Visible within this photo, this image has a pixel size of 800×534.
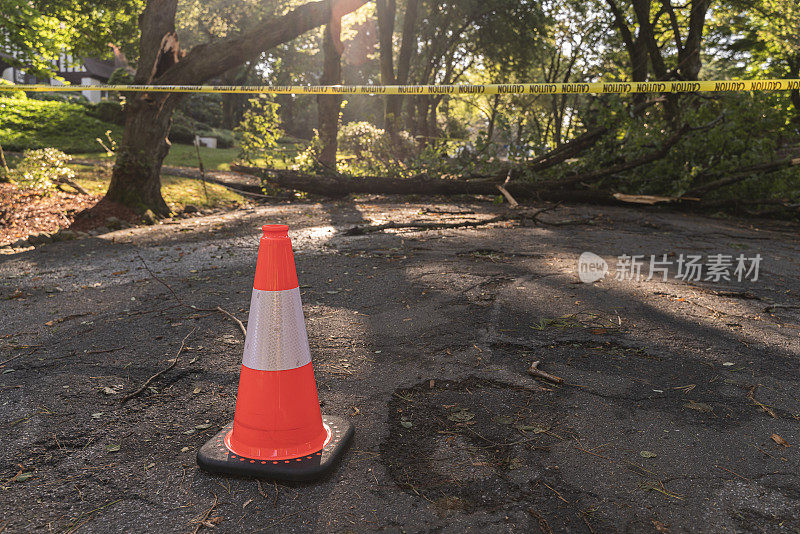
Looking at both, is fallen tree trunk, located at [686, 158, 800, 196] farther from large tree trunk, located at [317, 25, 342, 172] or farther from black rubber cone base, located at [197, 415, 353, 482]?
black rubber cone base, located at [197, 415, 353, 482]

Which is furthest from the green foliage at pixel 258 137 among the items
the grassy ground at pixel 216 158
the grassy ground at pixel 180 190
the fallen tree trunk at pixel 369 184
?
the fallen tree trunk at pixel 369 184

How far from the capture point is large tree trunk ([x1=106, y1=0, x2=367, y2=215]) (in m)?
8.47

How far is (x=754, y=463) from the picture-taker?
2.26 meters

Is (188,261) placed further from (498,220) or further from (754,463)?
(754,463)

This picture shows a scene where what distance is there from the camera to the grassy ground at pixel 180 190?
10276 millimetres

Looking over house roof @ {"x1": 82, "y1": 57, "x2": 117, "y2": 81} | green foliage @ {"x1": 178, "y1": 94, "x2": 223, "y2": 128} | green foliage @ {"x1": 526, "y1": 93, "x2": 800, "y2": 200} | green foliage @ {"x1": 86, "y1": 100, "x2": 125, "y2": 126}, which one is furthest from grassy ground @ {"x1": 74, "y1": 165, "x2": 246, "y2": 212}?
house roof @ {"x1": 82, "y1": 57, "x2": 117, "y2": 81}

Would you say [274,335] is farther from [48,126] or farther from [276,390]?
[48,126]

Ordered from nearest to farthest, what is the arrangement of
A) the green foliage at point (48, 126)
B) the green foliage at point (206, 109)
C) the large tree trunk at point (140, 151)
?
the large tree trunk at point (140, 151), the green foliage at point (48, 126), the green foliage at point (206, 109)

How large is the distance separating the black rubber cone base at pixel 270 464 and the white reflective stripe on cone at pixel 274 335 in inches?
13.8

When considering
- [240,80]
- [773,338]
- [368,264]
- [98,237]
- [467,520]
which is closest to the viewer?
[467,520]

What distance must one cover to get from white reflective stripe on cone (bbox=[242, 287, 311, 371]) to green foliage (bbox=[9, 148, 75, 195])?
27.6ft

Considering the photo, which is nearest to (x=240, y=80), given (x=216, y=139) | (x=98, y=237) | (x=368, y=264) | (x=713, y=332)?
(x=216, y=139)

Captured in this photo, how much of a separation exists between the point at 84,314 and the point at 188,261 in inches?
73.7

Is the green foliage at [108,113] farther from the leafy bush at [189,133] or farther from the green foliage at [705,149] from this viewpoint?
the green foliage at [705,149]
